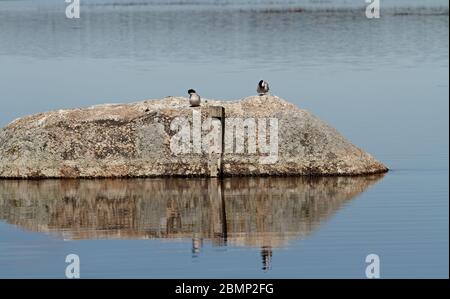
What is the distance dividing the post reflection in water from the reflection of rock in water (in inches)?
0.5

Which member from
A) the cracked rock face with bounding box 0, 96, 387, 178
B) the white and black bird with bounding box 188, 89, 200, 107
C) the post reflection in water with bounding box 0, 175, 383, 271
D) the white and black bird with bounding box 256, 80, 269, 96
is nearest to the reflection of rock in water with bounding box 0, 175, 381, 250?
the post reflection in water with bounding box 0, 175, 383, 271

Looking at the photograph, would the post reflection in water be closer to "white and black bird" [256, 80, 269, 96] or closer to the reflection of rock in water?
the reflection of rock in water

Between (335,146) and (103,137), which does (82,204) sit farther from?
(335,146)

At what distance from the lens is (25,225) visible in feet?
71.9

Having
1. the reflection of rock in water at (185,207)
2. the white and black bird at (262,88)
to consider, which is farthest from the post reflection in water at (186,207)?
the white and black bird at (262,88)

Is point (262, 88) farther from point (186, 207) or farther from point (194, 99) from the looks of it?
point (186, 207)

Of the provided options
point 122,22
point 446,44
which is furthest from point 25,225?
point 122,22

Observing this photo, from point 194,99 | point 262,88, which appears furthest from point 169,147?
point 262,88

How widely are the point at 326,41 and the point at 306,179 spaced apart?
1529 inches

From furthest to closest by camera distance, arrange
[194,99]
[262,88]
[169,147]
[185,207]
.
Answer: [262,88] → [194,99] → [169,147] → [185,207]

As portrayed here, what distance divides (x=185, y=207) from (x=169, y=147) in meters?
2.98

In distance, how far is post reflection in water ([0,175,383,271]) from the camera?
68.9 feet

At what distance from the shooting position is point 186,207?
76.0 ft

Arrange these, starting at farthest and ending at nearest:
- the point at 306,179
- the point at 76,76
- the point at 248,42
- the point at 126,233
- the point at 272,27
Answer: the point at 272,27 → the point at 248,42 → the point at 76,76 → the point at 306,179 → the point at 126,233
